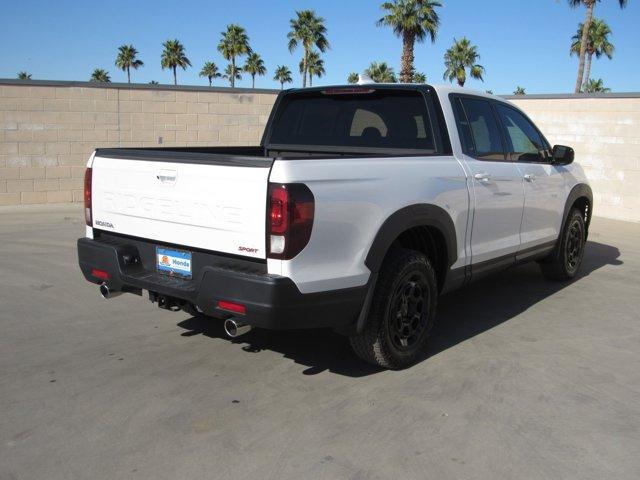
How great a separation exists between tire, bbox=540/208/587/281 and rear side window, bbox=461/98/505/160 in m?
1.70

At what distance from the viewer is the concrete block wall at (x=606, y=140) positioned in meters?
11.4

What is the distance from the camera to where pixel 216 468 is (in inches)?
114

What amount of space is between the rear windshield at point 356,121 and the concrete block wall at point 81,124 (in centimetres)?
746

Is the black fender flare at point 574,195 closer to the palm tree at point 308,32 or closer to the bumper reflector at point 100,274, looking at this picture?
the bumper reflector at point 100,274

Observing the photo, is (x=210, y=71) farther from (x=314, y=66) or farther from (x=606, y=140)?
(x=606, y=140)

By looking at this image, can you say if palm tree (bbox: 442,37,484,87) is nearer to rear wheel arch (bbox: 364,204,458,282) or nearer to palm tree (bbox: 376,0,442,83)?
palm tree (bbox: 376,0,442,83)

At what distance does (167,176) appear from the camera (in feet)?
12.1

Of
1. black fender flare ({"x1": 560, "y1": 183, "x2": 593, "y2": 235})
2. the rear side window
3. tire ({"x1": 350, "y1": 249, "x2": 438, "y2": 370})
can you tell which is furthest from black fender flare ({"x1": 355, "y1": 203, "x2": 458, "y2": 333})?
black fender flare ({"x1": 560, "y1": 183, "x2": 593, "y2": 235})

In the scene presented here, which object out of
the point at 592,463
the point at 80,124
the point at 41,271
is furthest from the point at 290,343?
the point at 80,124

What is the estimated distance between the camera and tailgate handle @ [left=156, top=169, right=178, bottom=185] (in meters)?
3.64

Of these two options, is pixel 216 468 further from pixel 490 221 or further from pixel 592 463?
pixel 490 221

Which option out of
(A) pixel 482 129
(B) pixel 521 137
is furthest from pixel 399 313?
(B) pixel 521 137

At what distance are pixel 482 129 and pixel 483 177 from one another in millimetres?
541

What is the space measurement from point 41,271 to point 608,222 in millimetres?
9530
